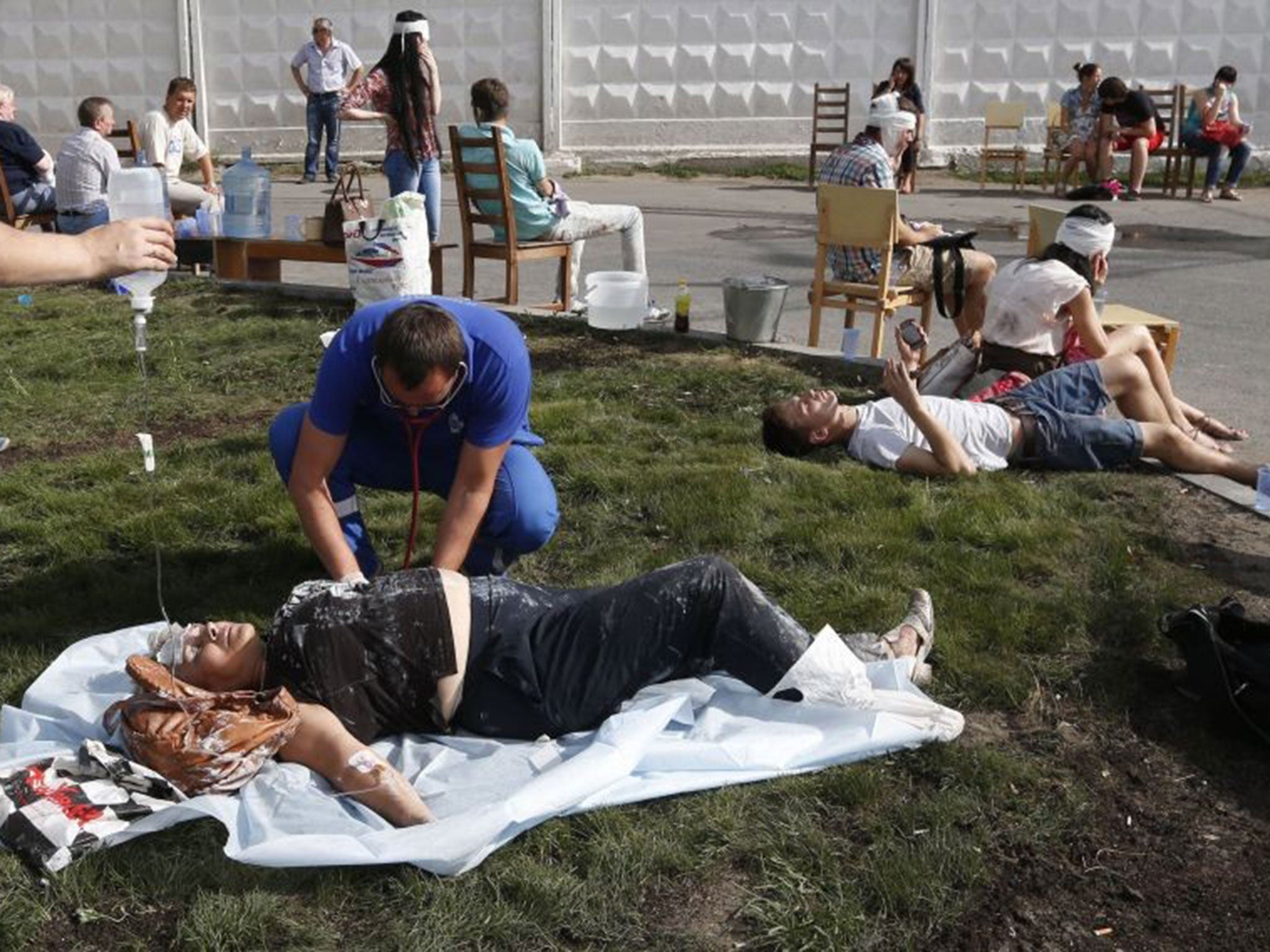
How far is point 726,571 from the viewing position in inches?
139

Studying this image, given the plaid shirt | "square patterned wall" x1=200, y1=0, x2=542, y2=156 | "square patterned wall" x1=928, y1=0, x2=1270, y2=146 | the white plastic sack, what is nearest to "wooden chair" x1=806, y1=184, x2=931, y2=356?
the plaid shirt

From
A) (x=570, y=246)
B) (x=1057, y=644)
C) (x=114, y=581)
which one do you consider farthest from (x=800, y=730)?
(x=570, y=246)

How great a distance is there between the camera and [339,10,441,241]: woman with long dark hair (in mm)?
9203

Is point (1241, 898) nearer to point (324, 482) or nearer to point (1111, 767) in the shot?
point (1111, 767)

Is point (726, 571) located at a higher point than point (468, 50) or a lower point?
lower

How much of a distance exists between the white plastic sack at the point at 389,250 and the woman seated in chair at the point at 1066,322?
9.20ft

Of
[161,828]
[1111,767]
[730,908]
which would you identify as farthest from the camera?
[1111,767]

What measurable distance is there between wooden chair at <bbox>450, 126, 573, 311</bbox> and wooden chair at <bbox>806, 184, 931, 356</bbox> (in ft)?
5.74

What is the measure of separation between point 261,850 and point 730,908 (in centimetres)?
95

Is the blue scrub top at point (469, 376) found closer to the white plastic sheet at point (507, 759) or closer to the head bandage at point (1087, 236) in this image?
the white plastic sheet at point (507, 759)

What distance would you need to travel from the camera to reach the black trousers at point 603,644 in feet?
11.5

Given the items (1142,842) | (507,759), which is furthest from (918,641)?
(507,759)

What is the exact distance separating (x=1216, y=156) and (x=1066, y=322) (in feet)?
35.2

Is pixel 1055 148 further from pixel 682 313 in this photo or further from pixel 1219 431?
pixel 1219 431
